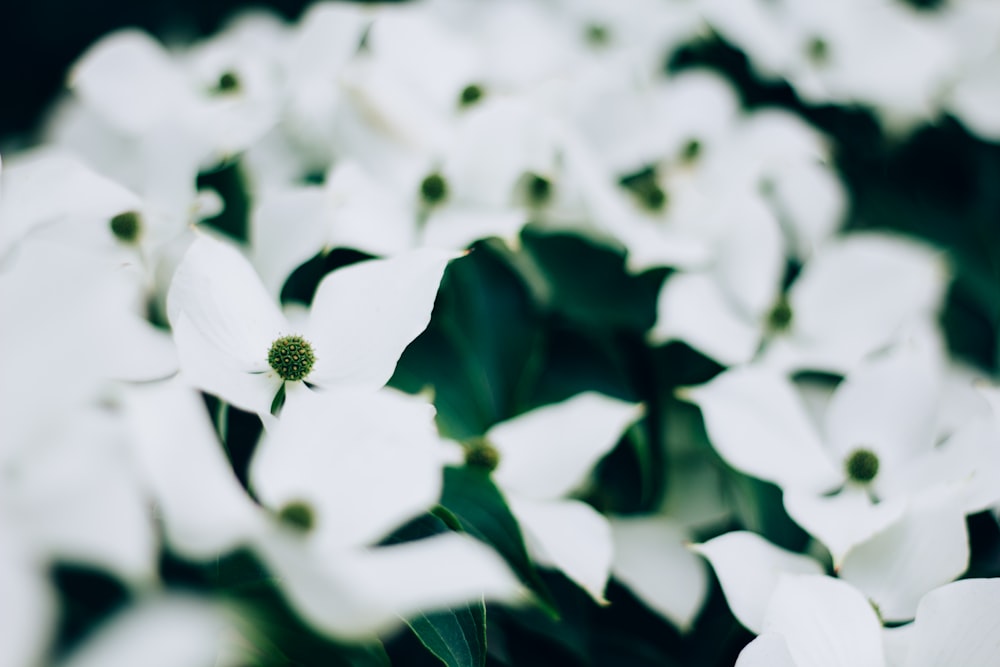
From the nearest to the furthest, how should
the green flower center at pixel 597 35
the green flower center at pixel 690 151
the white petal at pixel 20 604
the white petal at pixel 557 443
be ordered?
the white petal at pixel 20 604 → the white petal at pixel 557 443 → the green flower center at pixel 690 151 → the green flower center at pixel 597 35

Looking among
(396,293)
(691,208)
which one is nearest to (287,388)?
(396,293)

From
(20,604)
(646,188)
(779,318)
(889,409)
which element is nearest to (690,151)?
(646,188)

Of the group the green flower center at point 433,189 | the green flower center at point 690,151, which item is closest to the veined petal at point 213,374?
the green flower center at point 433,189

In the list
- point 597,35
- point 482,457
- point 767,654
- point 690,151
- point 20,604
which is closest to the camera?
point 20,604

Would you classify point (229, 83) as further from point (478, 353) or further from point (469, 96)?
point (478, 353)

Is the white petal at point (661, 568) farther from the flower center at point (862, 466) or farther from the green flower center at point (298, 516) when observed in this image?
the green flower center at point (298, 516)

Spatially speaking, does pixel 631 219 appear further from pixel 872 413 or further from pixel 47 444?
pixel 47 444
